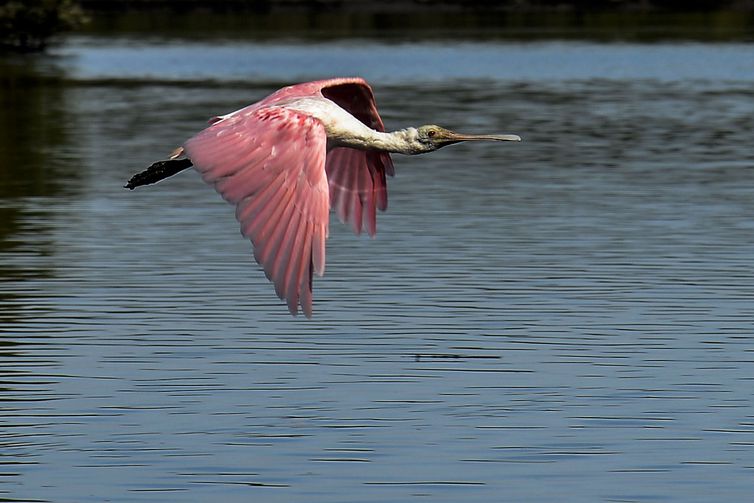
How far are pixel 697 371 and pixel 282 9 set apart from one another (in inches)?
4850

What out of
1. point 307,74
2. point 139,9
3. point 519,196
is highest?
point 519,196

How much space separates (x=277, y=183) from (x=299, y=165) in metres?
0.23

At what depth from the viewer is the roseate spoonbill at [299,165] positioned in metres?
11.7

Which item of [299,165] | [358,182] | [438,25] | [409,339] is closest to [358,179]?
[358,182]

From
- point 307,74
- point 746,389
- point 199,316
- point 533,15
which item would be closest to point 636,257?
point 199,316

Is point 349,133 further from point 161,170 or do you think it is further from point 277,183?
point 161,170

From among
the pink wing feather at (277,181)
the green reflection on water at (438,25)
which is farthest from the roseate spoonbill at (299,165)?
the green reflection on water at (438,25)

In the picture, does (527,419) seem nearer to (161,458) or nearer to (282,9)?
(161,458)

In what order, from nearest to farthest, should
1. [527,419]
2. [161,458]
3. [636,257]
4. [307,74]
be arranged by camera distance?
[161,458]
[527,419]
[636,257]
[307,74]

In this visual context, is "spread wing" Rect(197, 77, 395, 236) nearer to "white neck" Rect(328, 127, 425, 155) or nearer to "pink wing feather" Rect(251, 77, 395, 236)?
"pink wing feather" Rect(251, 77, 395, 236)

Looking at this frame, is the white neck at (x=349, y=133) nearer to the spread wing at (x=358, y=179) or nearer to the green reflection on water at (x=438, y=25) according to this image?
the spread wing at (x=358, y=179)

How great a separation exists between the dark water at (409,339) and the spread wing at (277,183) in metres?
1.15

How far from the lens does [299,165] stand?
1229 cm

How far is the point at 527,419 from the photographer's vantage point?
506 inches
